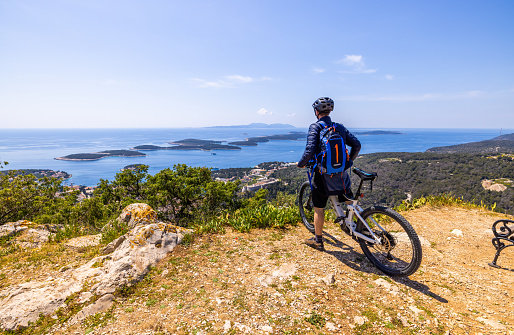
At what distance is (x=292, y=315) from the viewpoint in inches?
108

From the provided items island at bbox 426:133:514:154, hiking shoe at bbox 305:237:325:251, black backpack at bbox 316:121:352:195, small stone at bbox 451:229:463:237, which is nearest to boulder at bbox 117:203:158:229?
hiking shoe at bbox 305:237:325:251

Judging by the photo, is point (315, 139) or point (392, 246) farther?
point (315, 139)

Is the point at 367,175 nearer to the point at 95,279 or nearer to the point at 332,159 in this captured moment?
the point at 332,159

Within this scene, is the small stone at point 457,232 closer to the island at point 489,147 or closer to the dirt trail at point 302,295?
the dirt trail at point 302,295

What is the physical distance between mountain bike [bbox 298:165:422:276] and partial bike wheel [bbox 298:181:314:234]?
4.32 feet

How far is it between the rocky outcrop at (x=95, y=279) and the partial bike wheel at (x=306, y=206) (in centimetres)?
320

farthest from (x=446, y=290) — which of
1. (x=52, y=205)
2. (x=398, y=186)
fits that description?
(x=398, y=186)

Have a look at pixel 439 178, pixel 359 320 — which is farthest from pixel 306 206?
pixel 439 178

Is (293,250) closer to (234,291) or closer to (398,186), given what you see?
(234,291)

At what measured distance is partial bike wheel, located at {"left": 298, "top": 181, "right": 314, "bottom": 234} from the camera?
572 cm

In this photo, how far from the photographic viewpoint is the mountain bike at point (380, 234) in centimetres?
345

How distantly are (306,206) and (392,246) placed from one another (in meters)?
2.43

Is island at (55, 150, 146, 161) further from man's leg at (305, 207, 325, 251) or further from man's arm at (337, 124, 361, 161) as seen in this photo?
man's arm at (337, 124, 361, 161)

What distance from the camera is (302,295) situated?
121 inches
